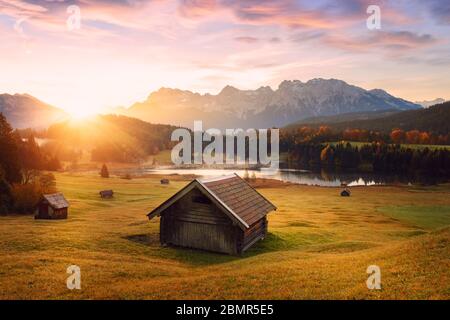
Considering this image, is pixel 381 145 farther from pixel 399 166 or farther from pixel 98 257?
pixel 98 257

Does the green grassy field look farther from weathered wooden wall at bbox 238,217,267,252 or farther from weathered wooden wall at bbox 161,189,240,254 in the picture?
weathered wooden wall at bbox 161,189,240,254

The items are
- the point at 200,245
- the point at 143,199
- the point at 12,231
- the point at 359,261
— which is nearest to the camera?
the point at 359,261

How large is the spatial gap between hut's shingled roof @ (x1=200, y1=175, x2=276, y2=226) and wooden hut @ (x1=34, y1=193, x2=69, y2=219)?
24787mm

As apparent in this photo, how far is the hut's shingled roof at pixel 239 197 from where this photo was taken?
31562 mm

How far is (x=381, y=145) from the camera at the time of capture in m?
193

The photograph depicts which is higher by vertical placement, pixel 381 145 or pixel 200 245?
pixel 381 145

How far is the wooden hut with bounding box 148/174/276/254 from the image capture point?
3102cm

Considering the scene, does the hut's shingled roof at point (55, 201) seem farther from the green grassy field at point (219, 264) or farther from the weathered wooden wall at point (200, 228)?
the weathered wooden wall at point (200, 228)

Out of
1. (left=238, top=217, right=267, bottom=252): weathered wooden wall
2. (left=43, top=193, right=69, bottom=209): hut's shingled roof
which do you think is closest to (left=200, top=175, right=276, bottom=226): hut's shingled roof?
(left=238, top=217, right=267, bottom=252): weathered wooden wall

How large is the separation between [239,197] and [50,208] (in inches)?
1079
